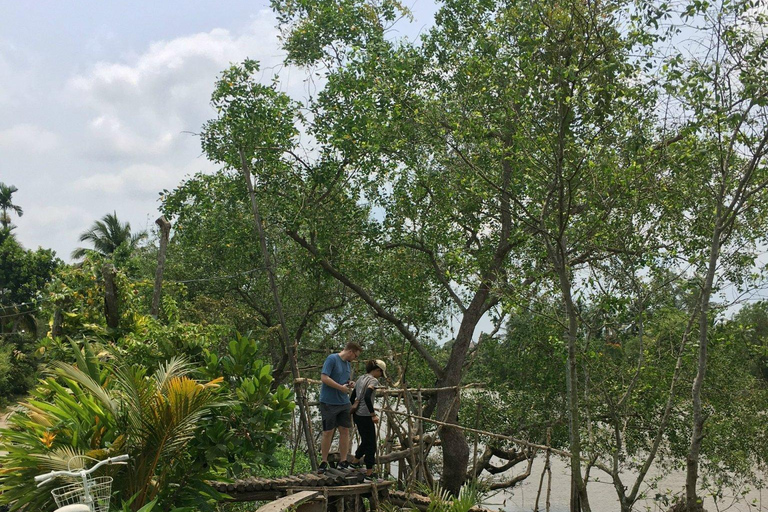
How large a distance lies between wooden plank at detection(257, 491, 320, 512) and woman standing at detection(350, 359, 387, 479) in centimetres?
85

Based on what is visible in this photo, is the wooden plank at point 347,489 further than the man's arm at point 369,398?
No

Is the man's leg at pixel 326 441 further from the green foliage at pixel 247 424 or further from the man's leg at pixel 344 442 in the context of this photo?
the green foliage at pixel 247 424

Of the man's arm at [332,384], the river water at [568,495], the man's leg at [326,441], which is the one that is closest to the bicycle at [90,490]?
the man's arm at [332,384]

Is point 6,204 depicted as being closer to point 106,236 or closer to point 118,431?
point 106,236

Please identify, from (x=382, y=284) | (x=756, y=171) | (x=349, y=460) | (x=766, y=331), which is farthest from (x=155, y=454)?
(x=766, y=331)

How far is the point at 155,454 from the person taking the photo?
204 inches

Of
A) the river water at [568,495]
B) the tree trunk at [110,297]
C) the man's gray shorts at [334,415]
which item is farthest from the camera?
the river water at [568,495]

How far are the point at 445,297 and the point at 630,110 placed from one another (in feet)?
22.0

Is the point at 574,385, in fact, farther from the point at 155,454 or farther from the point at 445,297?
the point at 445,297

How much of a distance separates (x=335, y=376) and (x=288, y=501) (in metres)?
1.43

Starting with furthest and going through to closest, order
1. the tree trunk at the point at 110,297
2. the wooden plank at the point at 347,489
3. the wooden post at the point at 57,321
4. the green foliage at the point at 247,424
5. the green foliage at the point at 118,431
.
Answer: the wooden post at the point at 57,321
the tree trunk at the point at 110,297
the wooden plank at the point at 347,489
the green foliage at the point at 247,424
the green foliage at the point at 118,431

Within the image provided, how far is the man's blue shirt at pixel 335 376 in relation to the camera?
6664 millimetres

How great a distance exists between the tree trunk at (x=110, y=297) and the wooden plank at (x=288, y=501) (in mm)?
2638

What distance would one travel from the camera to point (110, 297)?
6.96m
